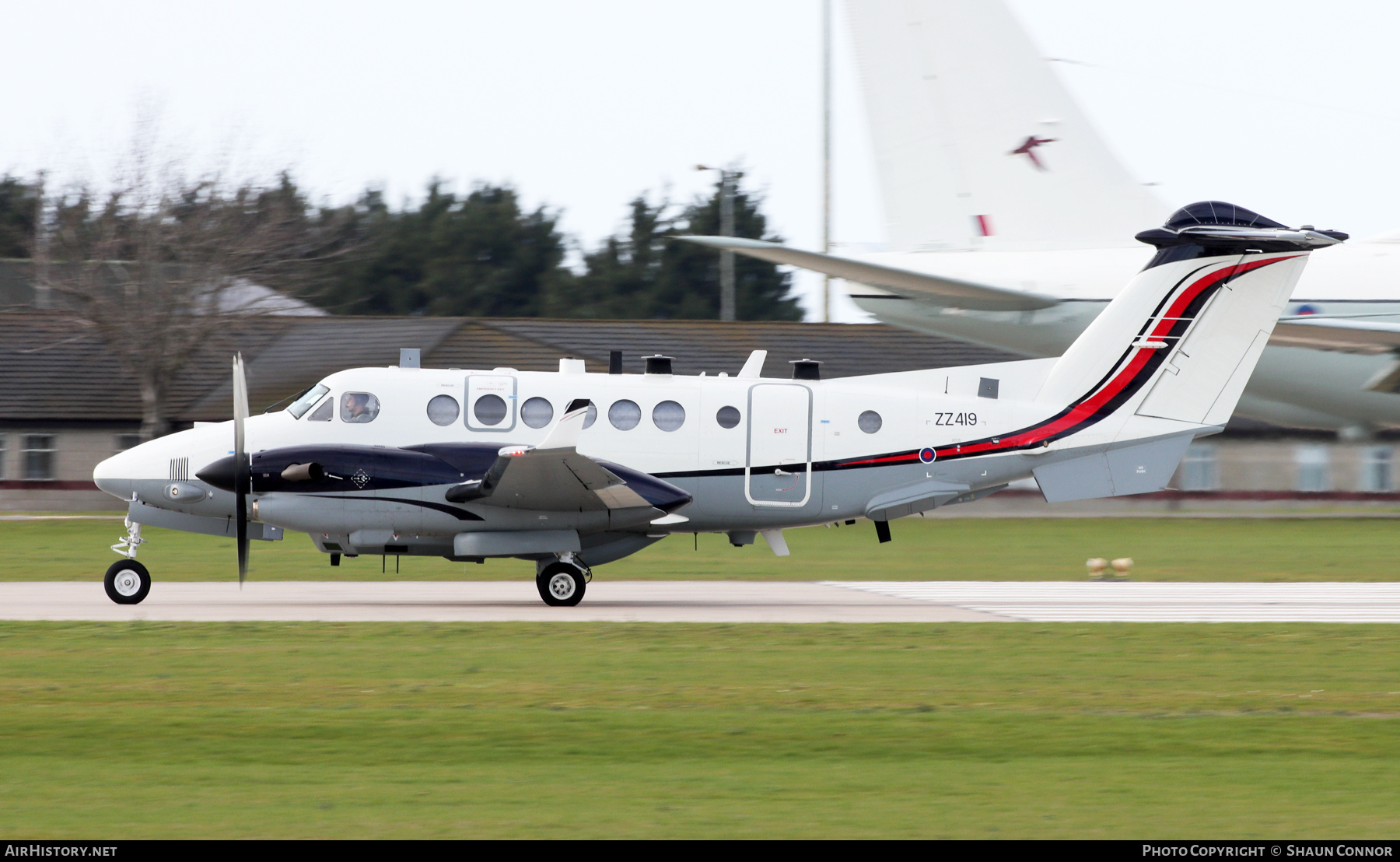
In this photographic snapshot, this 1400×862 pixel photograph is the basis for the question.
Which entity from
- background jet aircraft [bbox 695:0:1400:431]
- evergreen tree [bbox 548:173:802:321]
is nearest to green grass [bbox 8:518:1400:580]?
background jet aircraft [bbox 695:0:1400:431]

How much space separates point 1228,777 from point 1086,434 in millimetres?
10380

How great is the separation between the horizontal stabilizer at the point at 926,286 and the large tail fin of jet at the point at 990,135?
1.53m

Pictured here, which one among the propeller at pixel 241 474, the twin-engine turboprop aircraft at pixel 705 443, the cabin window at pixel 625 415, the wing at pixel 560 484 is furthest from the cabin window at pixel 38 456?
the cabin window at pixel 625 415

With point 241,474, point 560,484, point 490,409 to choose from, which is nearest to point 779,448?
point 560,484

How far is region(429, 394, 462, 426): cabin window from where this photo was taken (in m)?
17.6

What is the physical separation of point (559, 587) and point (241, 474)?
3.91m

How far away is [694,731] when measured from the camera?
10055mm

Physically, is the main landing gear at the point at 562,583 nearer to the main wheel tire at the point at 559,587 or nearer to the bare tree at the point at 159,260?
the main wheel tire at the point at 559,587

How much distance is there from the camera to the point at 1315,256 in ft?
91.0

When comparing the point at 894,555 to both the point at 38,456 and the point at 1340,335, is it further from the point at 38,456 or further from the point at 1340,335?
the point at 38,456

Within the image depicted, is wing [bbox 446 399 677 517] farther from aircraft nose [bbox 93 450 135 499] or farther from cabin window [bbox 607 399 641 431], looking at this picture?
aircraft nose [bbox 93 450 135 499]

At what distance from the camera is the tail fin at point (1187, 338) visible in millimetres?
18594

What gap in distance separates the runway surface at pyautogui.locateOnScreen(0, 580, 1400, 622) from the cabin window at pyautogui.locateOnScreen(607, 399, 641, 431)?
222 centimetres

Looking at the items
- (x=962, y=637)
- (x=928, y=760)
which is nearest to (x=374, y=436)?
(x=962, y=637)
